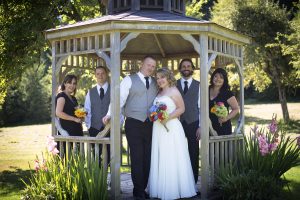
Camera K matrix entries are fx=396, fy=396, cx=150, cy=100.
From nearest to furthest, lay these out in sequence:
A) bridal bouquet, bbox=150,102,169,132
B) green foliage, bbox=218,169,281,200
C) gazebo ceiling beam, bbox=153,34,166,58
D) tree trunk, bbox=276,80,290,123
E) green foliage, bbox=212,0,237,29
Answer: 1. bridal bouquet, bbox=150,102,169,132
2. green foliage, bbox=218,169,281,200
3. gazebo ceiling beam, bbox=153,34,166,58
4. tree trunk, bbox=276,80,290,123
5. green foliage, bbox=212,0,237,29

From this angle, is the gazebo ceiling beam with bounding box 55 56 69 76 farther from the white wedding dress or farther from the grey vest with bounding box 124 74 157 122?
the white wedding dress

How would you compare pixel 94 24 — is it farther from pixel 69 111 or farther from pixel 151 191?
pixel 151 191

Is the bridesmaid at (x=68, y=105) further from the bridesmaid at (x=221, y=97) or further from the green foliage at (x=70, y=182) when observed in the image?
the bridesmaid at (x=221, y=97)

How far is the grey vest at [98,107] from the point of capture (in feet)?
25.7

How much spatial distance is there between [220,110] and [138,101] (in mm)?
1590

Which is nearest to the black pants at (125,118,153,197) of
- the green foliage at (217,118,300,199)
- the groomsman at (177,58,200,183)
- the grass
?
the groomsman at (177,58,200,183)

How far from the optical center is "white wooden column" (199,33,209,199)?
7.22 metres

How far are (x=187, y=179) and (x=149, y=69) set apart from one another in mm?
2093

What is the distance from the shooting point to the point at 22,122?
1425 inches

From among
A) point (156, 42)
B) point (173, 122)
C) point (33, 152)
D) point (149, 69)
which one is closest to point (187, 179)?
point (173, 122)

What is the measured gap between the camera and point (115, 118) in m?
6.93

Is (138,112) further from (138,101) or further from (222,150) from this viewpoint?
(222,150)


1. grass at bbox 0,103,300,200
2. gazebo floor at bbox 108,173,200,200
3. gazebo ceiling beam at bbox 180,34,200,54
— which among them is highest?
gazebo ceiling beam at bbox 180,34,200,54

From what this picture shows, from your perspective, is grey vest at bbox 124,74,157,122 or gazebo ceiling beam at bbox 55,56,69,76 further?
gazebo ceiling beam at bbox 55,56,69,76
